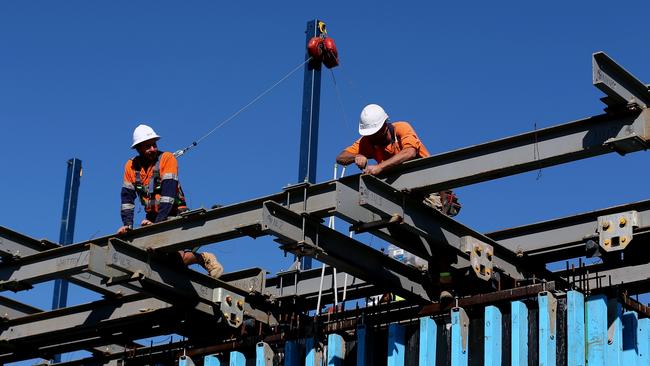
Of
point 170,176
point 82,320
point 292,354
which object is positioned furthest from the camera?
point 82,320

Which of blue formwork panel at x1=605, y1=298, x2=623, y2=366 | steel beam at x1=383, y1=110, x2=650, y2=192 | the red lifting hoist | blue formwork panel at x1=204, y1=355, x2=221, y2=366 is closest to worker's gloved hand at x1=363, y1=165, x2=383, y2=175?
steel beam at x1=383, y1=110, x2=650, y2=192

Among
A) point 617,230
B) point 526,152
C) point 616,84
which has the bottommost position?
point 617,230

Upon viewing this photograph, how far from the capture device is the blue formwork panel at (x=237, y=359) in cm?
2064

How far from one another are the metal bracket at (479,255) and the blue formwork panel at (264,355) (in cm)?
338

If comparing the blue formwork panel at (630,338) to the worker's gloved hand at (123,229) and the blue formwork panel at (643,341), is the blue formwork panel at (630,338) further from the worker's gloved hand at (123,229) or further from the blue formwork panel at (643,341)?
the worker's gloved hand at (123,229)

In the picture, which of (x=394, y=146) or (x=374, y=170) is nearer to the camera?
(x=374, y=170)

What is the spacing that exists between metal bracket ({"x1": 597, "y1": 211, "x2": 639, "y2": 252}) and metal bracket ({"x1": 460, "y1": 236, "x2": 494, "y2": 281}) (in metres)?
1.44

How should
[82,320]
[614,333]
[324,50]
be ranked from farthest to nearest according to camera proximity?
[324,50] → [82,320] → [614,333]

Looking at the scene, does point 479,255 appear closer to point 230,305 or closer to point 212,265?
point 230,305

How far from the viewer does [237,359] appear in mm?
20641

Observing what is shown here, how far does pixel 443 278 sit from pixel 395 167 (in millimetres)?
1784

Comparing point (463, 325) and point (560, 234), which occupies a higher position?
point (560, 234)

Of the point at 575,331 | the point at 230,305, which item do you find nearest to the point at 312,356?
the point at 230,305

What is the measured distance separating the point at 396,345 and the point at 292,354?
177 cm
